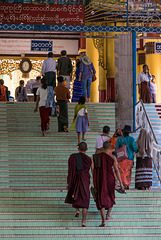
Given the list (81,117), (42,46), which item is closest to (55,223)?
(81,117)

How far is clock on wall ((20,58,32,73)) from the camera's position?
971 inches

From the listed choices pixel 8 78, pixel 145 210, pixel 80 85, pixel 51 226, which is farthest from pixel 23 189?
pixel 8 78

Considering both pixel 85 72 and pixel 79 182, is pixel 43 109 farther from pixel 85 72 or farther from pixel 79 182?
pixel 79 182

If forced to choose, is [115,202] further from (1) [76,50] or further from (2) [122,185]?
(1) [76,50]

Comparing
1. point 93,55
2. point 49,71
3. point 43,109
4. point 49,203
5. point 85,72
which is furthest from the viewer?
point 93,55

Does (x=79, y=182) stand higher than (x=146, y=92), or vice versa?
(x=146, y=92)

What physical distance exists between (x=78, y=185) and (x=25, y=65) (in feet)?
55.1

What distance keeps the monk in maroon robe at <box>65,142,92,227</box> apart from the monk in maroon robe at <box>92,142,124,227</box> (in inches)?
6.6

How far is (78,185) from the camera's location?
845 centimetres

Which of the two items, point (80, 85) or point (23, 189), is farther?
point (80, 85)

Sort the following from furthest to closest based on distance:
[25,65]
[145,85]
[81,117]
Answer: [25,65], [145,85], [81,117]

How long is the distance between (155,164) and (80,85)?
5.09 meters

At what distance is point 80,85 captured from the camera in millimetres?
15266

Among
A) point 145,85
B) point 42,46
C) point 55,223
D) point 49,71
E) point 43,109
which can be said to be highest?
point 42,46
